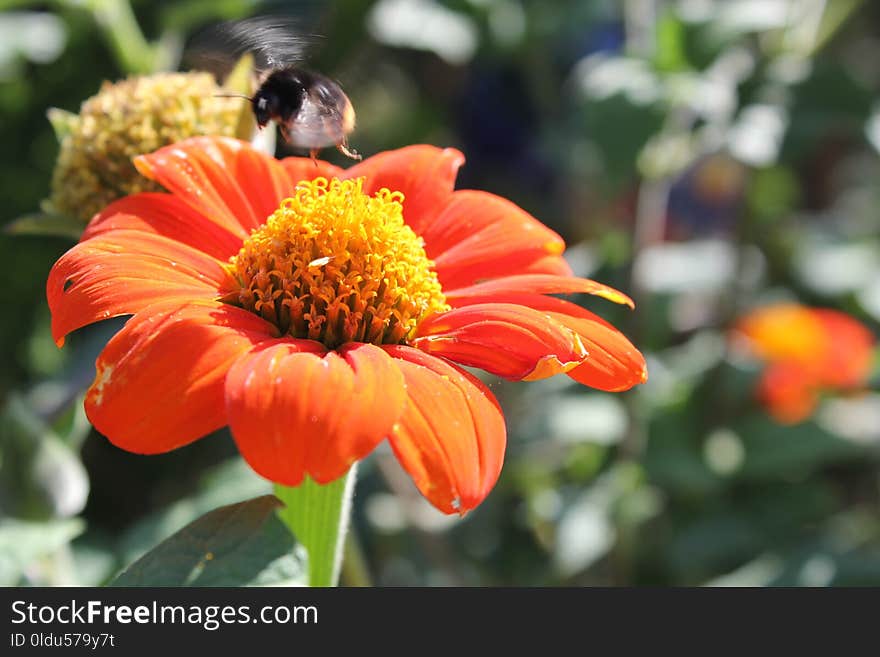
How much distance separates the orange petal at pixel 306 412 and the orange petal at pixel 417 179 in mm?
288

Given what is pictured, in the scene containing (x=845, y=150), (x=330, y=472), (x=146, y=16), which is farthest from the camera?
(x=845, y=150)

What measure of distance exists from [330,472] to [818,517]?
Result: 4.25 feet

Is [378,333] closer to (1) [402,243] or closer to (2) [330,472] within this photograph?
(1) [402,243]

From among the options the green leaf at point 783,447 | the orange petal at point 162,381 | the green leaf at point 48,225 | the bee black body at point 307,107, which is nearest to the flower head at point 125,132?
the green leaf at point 48,225

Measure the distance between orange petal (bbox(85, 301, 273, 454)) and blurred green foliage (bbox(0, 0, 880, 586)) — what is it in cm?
46

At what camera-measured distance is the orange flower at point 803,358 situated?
5.57 ft

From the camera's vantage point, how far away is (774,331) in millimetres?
1769

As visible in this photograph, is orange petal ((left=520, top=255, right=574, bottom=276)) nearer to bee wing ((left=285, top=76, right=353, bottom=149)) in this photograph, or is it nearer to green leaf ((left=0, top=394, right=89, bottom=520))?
bee wing ((left=285, top=76, right=353, bottom=149))

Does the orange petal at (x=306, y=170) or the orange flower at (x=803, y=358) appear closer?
the orange petal at (x=306, y=170)

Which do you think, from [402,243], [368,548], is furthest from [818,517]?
[402,243]

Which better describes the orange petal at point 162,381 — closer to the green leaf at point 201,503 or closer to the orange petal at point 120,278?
the orange petal at point 120,278

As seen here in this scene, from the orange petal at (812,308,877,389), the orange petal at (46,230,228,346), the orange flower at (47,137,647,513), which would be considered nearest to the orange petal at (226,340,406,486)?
the orange flower at (47,137,647,513)

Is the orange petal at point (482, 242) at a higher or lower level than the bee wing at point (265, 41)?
lower

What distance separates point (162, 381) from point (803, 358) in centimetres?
127
